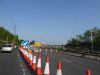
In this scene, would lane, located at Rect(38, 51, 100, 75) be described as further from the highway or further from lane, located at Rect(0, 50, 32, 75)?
lane, located at Rect(0, 50, 32, 75)

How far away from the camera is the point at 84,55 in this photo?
44.9m

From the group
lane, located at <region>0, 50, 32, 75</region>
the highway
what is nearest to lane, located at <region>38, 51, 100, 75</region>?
the highway

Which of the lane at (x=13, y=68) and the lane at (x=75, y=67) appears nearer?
the lane at (x=13, y=68)

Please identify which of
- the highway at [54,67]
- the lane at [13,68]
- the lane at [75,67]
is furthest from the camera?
the lane at [75,67]

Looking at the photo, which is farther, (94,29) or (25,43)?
(94,29)

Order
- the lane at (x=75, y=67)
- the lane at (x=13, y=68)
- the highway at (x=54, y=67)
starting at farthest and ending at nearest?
the lane at (x=75, y=67) → the highway at (x=54, y=67) → the lane at (x=13, y=68)

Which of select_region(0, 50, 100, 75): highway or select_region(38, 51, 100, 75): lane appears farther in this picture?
select_region(38, 51, 100, 75): lane

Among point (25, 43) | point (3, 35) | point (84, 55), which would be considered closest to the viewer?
point (84, 55)

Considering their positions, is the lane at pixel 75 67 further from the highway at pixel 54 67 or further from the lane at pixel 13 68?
the lane at pixel 13 68

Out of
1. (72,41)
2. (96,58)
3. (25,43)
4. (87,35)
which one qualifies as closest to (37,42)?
(72,41)

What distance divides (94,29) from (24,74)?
129m

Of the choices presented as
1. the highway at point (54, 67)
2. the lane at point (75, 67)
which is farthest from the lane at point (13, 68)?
the lane at point (75, 67)

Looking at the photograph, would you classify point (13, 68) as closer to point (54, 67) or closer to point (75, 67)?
point (54, 67)

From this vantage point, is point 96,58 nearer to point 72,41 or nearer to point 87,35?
point 72,41
